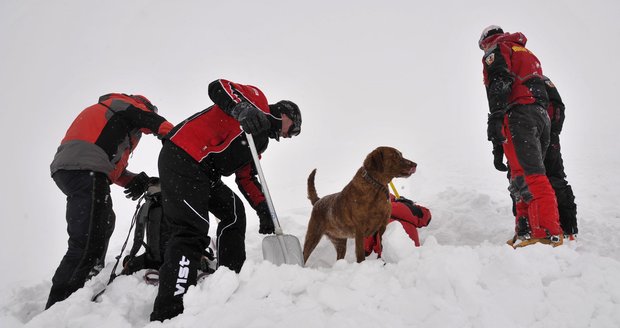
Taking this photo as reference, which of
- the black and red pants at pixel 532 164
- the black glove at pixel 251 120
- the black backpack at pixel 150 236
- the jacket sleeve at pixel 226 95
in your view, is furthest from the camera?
the black backpack at pixel 150 236

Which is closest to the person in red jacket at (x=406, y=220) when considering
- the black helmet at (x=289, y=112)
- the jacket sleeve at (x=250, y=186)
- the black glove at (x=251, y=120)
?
the jacket sleeve at (x=250, y=186)

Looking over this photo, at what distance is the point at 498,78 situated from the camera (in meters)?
3.08

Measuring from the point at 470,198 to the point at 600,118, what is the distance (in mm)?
21882

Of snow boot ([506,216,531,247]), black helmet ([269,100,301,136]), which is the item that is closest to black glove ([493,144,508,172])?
snow boot ([506,216,531,247])

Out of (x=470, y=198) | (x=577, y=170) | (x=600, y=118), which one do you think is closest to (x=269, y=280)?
(x=470, y=198)

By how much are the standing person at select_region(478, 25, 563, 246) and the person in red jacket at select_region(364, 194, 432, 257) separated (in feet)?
3.04

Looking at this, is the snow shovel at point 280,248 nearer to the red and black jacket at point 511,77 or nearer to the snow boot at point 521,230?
the snow boot at point 521,230

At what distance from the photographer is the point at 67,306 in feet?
6.24

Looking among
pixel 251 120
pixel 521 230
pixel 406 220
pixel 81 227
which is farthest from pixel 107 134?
pixel 521 230

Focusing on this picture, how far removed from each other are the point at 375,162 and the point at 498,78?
140 cm

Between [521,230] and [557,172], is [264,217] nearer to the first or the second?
[521,230]

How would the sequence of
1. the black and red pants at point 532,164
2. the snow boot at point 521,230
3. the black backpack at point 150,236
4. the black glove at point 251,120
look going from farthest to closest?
the snow boot at point 521,230
the black backpack at point 150,236
the black and red pants at point 532,164
the black glove at point 251,120

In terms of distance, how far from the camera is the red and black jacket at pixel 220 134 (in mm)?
2193

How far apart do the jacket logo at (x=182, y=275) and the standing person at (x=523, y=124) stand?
2.69 meters
